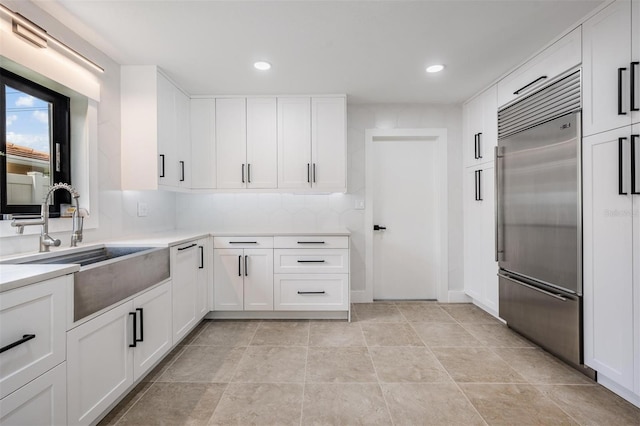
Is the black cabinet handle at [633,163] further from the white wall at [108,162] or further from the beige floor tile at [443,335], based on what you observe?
the white wall at [108,162]

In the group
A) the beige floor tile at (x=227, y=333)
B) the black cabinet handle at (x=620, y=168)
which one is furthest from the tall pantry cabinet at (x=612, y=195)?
the beige floor tile at (x=227, y=333)

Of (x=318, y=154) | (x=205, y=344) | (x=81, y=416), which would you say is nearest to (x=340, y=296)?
(x=205, y=344)

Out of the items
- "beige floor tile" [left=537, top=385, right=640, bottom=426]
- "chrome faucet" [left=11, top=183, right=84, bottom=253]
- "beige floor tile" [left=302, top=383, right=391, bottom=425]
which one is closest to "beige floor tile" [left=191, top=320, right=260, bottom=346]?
"beige floor tile" [left=302, top=383, right=391, bottom=425]

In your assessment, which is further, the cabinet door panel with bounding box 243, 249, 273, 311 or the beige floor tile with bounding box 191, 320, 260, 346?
the cabinet door panel with bounding box 243, 249, 273, 311

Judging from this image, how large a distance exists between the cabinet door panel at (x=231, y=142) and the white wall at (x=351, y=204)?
1.12ft

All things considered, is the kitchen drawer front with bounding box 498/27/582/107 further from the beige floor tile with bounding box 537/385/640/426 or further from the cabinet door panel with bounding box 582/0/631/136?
the beige floor tile with bounding box 537/385/640/426

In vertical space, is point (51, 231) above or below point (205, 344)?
above

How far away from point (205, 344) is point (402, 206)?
2.64 m

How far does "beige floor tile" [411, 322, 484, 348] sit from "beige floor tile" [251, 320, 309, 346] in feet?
3.50

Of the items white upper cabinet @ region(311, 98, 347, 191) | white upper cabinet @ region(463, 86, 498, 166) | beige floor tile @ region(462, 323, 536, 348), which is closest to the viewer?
beige floor tile @ region(462, 323, 536, 348)

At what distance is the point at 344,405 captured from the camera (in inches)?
66.7

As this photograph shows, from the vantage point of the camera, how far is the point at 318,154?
3.18 meters

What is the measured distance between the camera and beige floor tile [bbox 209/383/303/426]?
1.57 meters

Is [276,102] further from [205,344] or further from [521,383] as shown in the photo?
[521,383]
